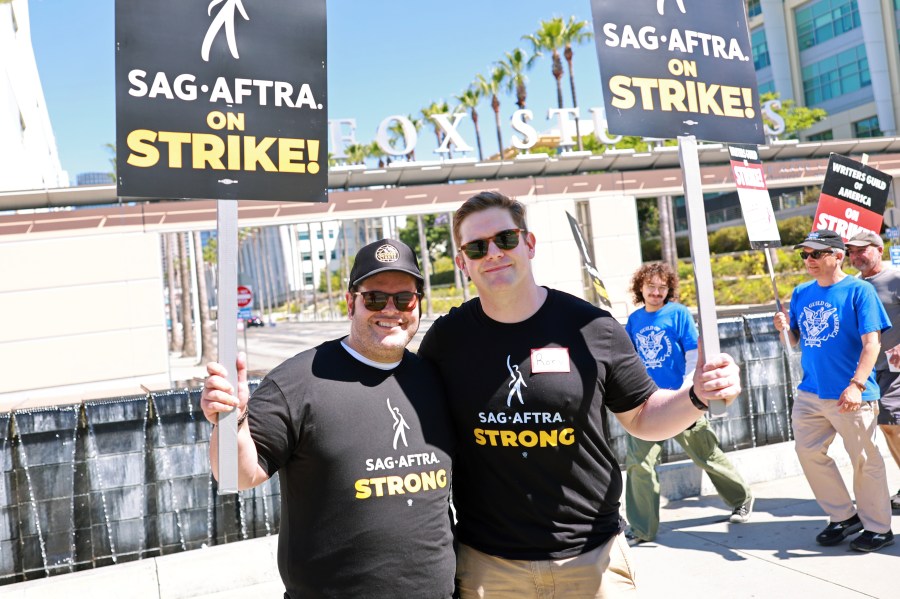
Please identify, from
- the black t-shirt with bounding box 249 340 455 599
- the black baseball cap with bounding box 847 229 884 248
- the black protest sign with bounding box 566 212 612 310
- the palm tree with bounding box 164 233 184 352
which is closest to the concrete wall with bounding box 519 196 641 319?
the palm tree with bounding box 164 233 184 352

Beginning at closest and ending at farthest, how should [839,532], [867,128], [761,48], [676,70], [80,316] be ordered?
1. [676,70]
2. [839,532]
3. [80,316]
4. [867,128]
5. [761,48]

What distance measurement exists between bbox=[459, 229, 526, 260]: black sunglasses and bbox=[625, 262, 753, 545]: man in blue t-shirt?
3001 millimetres

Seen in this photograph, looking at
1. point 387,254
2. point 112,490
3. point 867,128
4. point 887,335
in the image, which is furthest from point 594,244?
point 867,128

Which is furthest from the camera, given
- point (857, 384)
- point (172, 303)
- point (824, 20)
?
point (824, 20)

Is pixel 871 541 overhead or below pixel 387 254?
below

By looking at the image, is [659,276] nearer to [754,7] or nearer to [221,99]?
[221,99]

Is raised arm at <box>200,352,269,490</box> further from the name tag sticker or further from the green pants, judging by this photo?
the green pants

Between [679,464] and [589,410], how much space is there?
427 centimetres

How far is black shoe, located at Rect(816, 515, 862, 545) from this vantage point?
5090 mm

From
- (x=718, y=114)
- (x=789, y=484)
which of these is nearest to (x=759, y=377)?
(x=789, y=484)

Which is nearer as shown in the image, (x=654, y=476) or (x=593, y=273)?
(x=654, y=476)

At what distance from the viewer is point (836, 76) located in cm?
5656

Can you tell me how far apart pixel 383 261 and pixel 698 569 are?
138 inches

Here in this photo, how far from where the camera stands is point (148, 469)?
5.39 metres
